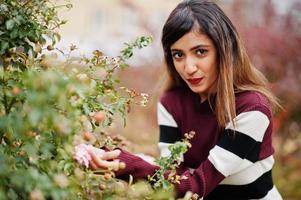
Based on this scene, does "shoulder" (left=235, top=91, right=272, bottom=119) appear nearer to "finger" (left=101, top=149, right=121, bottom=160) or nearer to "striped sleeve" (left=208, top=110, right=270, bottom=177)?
"striped sleeve" (left=208, top=110, right=270, bottom=177)

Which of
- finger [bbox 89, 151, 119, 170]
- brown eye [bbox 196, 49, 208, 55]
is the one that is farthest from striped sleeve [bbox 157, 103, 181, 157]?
finger [bbox 89, 151, 119, 170]

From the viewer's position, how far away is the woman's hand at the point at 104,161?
65.6 inches

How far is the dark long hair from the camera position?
2.28m

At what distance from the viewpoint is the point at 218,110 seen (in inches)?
91.7

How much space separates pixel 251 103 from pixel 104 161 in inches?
29.5

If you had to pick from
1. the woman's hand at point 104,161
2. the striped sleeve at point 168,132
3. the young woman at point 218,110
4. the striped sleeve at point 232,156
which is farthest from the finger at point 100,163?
the striped sleeve at point 168,132

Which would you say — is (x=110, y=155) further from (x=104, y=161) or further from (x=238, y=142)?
(x=238, y=142)

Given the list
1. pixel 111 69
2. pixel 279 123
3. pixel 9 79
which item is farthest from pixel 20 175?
pixel 279 123

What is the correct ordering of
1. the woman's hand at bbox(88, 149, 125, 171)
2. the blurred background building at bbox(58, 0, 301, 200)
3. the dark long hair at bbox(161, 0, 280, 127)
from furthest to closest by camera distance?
the blurred background building at bbox(58, 0, 301, 200) → the dark long hair at bbox(161, 0, 280, 127) → the woman's hand at bbox(88, 149, 125, 171)

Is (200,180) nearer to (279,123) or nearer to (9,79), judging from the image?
(9,79)

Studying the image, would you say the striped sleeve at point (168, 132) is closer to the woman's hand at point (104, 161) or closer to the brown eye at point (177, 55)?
the brown eye at point (177, 55)

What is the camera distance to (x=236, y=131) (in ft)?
7.29

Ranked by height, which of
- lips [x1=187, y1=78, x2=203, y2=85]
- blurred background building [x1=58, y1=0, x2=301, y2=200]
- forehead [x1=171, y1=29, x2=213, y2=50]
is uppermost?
forehead [x1=171, y1=29, x2=213, y2=50]

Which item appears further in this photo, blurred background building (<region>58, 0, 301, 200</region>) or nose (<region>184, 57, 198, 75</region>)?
blurred background building (<region>58, 0, 301, 200</region>)
